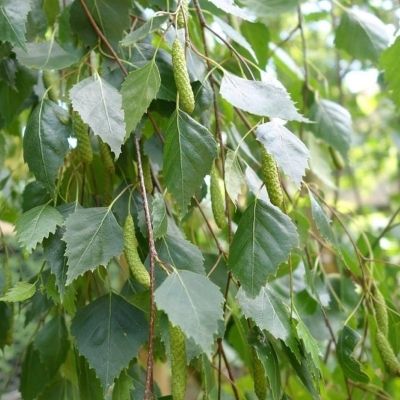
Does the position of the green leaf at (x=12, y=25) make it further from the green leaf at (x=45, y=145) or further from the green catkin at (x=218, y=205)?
the green catkin at (x=218, y=205)

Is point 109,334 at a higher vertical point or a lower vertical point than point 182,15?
lower

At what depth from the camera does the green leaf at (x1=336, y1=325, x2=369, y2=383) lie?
2.34ft

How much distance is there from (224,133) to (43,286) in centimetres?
36

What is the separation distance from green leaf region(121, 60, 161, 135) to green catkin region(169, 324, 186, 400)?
0.58ft

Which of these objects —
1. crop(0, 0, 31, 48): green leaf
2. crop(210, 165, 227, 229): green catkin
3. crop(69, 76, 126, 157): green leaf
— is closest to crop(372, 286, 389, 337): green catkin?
crop(210, 165, 227, 229): green catkin

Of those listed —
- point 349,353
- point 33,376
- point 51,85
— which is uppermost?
point 51,85

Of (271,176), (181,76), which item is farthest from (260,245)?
(181,76)

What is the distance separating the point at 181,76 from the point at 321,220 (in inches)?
10.2

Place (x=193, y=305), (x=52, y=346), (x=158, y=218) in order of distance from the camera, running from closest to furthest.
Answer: (x=193, y=305) < (x=158, y=218) < (x=52, y=346)

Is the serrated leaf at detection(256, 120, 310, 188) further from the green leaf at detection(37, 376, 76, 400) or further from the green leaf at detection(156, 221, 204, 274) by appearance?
the green leaf at detection(37, 376, 76, 400)

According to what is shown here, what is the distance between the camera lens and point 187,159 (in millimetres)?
550

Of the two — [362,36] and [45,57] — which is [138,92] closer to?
[45,57]

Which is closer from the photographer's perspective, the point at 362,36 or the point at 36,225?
the point at 36,225

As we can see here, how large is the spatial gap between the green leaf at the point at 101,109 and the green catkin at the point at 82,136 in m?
0.05
